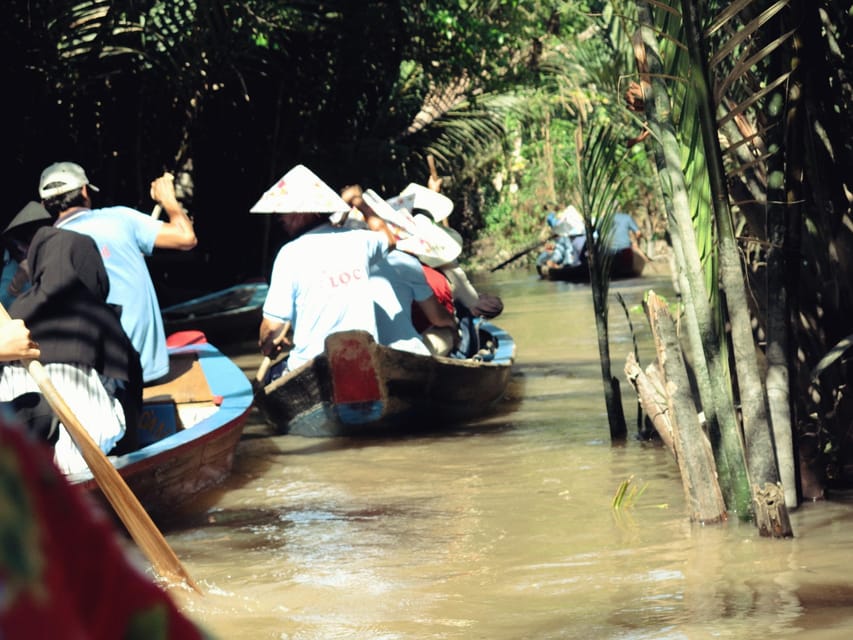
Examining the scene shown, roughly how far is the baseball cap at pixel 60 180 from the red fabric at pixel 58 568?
18.2ft

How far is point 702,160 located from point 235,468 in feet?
13.2

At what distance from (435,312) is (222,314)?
259 inches

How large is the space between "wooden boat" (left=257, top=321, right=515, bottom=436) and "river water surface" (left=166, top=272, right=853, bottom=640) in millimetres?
212

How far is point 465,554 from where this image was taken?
16.6 feet

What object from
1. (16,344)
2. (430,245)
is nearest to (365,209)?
(430,245)

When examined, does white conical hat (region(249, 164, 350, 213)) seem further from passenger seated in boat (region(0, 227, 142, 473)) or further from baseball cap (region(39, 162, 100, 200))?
passenger seated in boat (region(0, 227, 142, 473))

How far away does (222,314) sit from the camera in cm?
1486

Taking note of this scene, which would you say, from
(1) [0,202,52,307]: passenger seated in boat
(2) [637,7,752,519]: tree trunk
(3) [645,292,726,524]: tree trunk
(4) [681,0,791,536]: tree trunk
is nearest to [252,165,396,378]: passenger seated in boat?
(1) [0,202,52,307]: passenger seated in boat

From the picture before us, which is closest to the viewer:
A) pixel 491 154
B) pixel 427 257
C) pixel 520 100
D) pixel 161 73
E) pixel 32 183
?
pixel 427 257

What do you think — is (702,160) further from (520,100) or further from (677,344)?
(520,100)

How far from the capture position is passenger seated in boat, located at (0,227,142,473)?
505 centimetres

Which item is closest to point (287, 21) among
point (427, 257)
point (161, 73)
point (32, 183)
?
point (161, 73)

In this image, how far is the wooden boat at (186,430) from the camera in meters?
5.69

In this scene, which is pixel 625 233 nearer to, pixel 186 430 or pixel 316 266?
pixel 316 266
